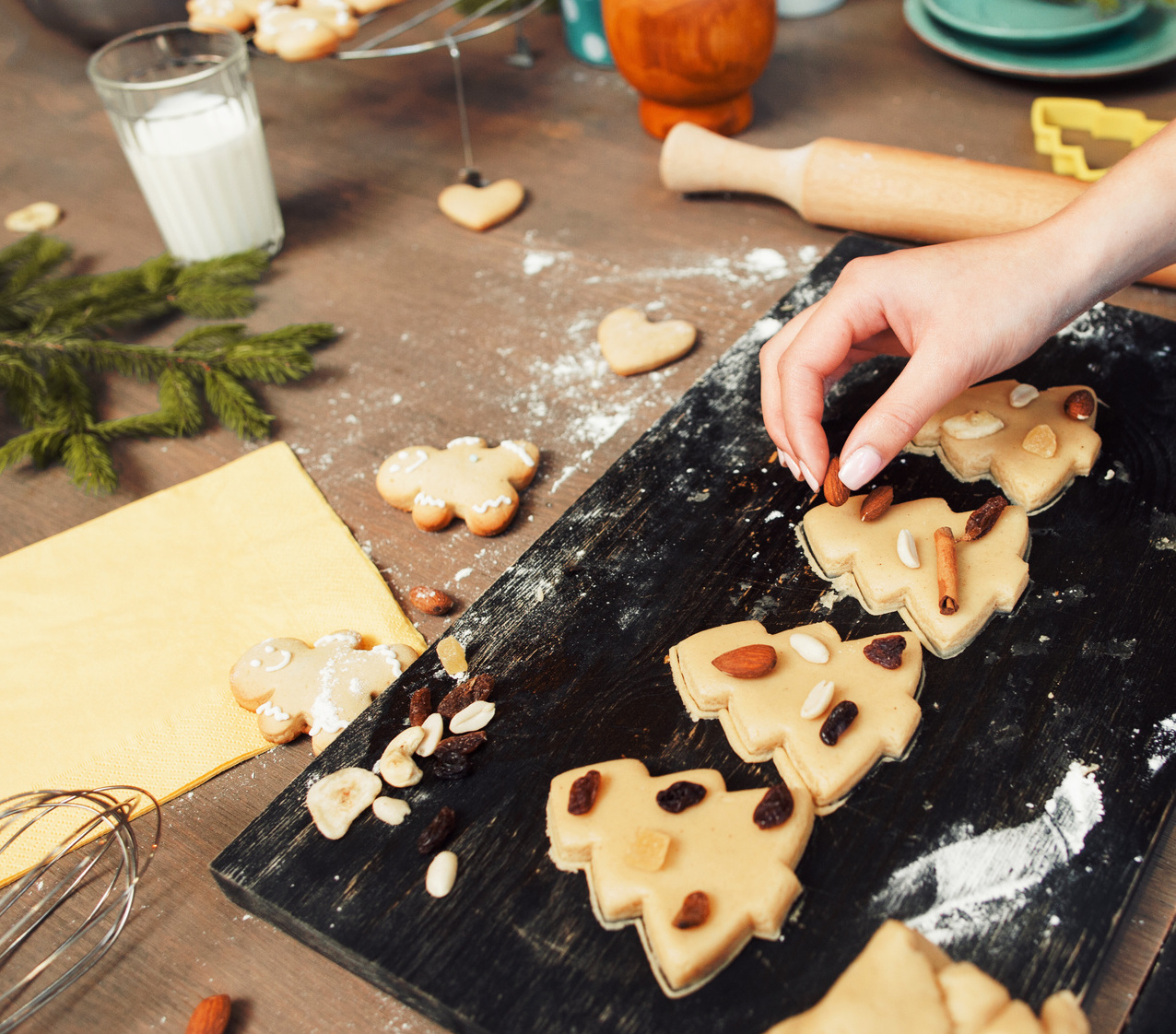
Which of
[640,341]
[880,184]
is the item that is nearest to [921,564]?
[640,341]

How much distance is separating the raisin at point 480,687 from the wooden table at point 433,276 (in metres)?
0.17

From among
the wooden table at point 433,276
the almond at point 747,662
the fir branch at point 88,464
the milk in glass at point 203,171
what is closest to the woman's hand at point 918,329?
the almond at point 747,662

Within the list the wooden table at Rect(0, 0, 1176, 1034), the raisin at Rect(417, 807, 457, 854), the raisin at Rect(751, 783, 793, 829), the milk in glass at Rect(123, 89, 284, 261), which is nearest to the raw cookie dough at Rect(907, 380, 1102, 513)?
the wooden table at Rect(0, 0, 1176, 1034)

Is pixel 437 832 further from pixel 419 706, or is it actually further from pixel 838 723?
pixel 838 723

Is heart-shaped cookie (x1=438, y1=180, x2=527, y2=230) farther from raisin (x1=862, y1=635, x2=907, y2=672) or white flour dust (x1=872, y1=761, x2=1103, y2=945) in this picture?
white flour dust (x1=872, y1=761, x2=1103, y2=945)

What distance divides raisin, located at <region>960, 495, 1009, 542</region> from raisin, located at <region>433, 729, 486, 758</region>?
57 cm

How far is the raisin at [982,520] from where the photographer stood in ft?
3.40

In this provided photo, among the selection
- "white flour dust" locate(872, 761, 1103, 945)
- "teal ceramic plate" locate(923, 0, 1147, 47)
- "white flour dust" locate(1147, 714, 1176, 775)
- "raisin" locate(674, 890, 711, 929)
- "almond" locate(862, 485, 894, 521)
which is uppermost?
"teal ceramic plate" locate(923, 0, 1147, 47)

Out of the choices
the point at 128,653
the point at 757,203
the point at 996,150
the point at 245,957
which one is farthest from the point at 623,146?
the point at 245,957

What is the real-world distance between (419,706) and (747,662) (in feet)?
1.08

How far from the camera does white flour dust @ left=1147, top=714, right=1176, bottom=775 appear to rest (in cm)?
85

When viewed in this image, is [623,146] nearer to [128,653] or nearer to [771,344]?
[771,344]

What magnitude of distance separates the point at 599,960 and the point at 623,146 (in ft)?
5.34

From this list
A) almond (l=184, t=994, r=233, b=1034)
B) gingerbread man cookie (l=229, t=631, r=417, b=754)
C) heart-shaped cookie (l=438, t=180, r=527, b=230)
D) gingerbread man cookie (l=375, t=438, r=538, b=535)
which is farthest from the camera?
heart-shaped cookie (l=438, t=180, r=527, b=230)
